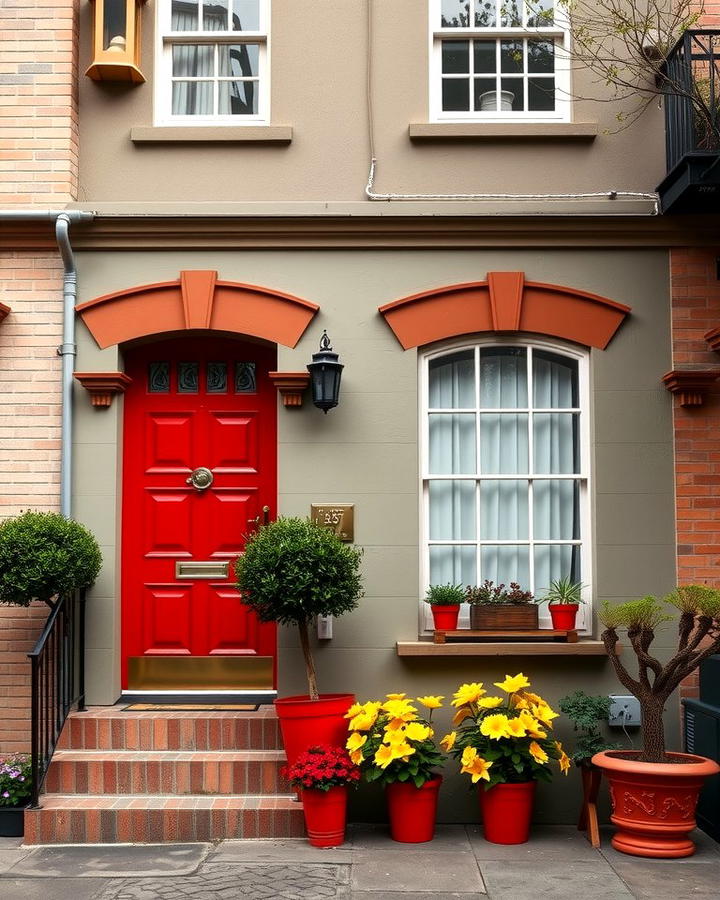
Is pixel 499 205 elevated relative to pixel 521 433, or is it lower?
elevated

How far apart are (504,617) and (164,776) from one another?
235cm

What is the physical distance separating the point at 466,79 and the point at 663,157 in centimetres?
147

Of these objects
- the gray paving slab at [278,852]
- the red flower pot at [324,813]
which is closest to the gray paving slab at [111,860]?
the gray paving slab at [278,852]

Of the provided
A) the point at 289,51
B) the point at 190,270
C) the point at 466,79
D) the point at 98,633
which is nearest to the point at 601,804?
the point at 98,633

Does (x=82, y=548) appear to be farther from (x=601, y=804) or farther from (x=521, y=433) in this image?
(x=601, y=804)

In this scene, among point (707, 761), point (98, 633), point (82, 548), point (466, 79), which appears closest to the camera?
point (707, 761)

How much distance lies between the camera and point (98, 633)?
22.6 feet

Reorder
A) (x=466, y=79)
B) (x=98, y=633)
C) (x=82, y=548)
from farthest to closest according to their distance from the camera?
(x=466, y=79) < (x=98, y=633) < (x=82, y=548)

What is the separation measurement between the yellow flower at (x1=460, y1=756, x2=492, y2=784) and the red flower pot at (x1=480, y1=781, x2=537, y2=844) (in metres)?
0.11

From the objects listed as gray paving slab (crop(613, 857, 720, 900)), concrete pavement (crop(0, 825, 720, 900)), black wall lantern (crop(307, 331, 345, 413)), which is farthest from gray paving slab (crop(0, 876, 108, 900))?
black wall lantern (crop(307, 331, 345, 413))

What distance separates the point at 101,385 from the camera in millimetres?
6965

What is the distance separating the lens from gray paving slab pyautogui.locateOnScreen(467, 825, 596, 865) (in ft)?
19.4

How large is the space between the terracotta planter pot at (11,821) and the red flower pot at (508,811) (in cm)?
272

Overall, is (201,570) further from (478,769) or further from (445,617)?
(478,769)
